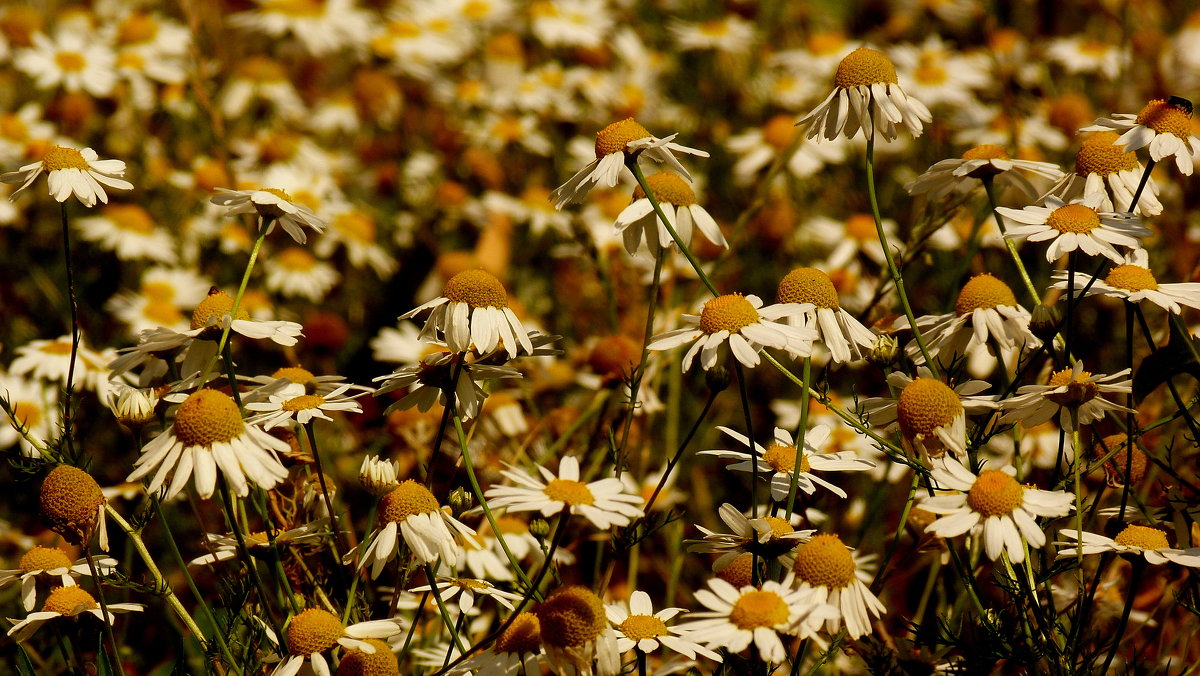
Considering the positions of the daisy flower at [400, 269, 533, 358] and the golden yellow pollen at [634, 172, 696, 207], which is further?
the golden yellow pollen at [634, 172, 696, 207]

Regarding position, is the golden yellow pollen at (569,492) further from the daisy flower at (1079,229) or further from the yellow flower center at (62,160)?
the yellow flower center at (62,160)

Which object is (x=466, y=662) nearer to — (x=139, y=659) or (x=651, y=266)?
(x=139, y=659)

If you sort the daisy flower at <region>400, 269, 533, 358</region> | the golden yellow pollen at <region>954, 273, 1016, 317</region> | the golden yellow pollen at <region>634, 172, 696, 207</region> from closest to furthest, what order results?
the daisy flower at <region>400, 269, 533, 358</region>, the golden yellow pollen at <region>954, 273, 1016, 317</region>, the golden yellow pollen at <region>634, 172, 696, 207</region>

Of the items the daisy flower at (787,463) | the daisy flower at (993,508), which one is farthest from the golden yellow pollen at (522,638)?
the daisy flower at (993,508)

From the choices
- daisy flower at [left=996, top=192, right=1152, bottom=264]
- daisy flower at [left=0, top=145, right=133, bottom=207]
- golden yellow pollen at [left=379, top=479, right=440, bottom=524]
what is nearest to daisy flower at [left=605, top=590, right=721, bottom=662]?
golden yellow pollen at [left=379, top=479, right=440, bottom=524]

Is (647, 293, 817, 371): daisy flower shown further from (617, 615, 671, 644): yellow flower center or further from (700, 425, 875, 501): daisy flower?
(617, 615, 671, 644): yellow flower center

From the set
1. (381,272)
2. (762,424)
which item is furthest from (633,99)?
(762,424)

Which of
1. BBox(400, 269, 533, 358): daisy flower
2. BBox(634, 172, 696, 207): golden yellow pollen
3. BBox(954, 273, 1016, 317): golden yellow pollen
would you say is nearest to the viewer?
BBox(400, 269, 533, 358): daisy flower
